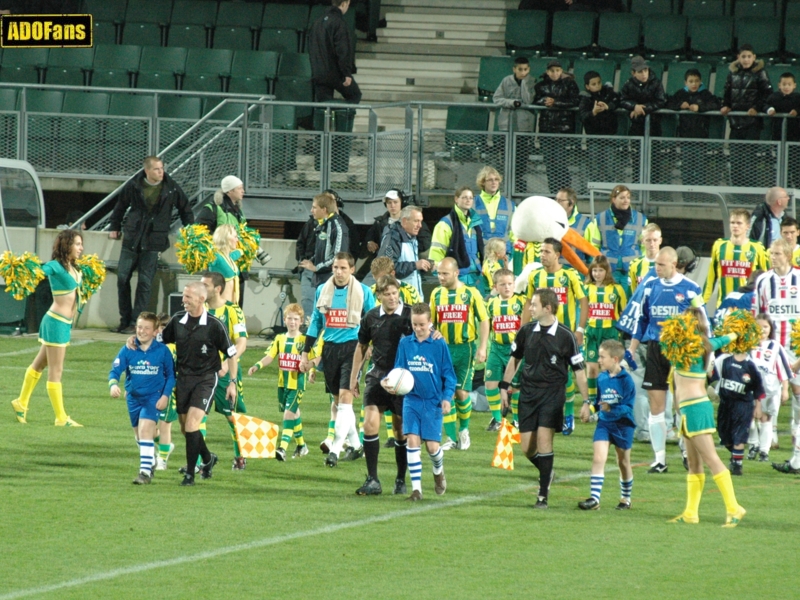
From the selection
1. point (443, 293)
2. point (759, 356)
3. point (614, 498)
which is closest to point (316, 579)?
point (614, 498)

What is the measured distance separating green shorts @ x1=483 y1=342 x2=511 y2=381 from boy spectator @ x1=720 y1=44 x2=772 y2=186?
6.37m

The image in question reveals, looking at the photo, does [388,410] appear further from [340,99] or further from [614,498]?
[340,99]

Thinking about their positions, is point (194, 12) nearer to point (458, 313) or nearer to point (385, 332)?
point (458, 313)

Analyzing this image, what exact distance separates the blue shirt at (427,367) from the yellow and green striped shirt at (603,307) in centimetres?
407

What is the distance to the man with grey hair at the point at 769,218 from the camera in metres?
15.0

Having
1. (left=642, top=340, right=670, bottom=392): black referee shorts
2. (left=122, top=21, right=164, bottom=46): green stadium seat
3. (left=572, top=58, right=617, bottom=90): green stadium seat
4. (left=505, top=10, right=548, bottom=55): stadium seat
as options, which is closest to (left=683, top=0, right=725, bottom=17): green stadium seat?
(left=505, top=10, right=548, bottom=55): stadium seat

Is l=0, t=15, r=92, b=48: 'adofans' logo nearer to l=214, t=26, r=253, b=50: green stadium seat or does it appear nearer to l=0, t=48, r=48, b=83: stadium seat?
l=0, t=48, r=48, b=83: stadium seat

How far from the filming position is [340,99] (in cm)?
2095

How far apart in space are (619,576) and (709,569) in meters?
0.61

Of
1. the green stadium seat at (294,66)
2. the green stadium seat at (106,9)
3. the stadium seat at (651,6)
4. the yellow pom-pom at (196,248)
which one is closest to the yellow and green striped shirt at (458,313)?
the yellow pom-pom at (196,248)

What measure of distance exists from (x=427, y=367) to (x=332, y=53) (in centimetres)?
996

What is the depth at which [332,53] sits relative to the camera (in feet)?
63.4

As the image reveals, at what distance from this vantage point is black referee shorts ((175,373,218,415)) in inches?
420

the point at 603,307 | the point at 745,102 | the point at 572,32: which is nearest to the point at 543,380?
the point at 603,307
